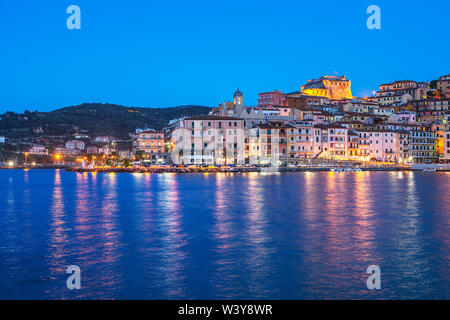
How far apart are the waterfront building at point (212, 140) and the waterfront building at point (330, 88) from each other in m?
51.3

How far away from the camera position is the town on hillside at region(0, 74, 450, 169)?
95.7m

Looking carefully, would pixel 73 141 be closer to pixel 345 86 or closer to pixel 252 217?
pixel 345 86

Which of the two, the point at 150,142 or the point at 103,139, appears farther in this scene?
the point at 103,139

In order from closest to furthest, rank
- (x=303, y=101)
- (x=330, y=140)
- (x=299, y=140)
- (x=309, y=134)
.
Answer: (x=299, y=140), (x=309, y=134), (x=330, y=140), (x=303, y=101)

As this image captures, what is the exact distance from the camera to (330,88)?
14412 cm

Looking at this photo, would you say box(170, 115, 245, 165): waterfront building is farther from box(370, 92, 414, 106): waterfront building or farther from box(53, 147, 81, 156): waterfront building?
box(53, 147, 81, 156): waterfront building

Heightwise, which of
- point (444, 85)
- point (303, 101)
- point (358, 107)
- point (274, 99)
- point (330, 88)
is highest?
point (330, 88)

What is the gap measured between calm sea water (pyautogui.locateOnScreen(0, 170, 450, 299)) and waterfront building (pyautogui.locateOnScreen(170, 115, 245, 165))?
60189 millimetres

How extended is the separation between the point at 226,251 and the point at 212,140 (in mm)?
76857

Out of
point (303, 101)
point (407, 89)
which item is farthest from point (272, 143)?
point (407, 89)

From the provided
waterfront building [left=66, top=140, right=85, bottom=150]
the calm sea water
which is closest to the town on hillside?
waterfront building [left=66, top=140, right=85, bottom=150]

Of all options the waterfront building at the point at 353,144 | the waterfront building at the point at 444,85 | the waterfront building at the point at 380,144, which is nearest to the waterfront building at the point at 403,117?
the waterfront building at the point at 380,144

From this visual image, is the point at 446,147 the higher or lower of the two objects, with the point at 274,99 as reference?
lower

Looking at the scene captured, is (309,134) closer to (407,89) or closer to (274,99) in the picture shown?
(274,99)
